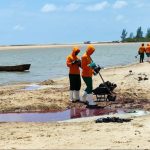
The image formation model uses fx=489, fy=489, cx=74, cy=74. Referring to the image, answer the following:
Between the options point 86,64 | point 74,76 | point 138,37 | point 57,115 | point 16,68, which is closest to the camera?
point 57,115

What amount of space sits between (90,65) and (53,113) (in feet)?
5.90

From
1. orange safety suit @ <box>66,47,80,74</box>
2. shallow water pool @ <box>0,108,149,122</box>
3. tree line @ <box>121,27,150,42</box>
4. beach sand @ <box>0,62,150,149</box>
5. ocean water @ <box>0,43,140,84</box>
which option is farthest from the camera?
tree line @ <box>121,27,150,42</box>

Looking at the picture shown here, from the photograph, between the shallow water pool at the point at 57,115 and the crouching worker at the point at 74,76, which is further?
the crouching worker at the point at 74,76

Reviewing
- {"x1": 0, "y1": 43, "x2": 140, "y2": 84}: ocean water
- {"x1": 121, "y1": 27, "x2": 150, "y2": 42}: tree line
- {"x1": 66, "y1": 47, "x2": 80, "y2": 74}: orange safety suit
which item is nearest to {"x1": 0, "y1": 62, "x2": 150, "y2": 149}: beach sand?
{"x1": 66, "y1": 47, "x2": 80, "y2": 74}: orange safety suit

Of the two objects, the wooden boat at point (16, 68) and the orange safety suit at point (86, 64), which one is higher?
the wooden boat at point (16, 68)

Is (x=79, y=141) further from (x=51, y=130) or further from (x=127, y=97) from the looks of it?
(x=127, y=97)

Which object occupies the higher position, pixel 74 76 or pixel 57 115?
pixel 74 76

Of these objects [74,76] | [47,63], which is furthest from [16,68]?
[74,76]

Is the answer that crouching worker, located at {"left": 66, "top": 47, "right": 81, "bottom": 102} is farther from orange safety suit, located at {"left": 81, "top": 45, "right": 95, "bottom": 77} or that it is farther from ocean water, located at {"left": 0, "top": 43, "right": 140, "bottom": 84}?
ocean water, located at {"left": 0, "top": 43, "right": 140, "bottom": 84}

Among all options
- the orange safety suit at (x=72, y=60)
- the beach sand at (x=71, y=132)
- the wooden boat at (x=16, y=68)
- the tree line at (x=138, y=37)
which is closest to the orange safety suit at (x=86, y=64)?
the orange safety suit at (x=72, y=60)

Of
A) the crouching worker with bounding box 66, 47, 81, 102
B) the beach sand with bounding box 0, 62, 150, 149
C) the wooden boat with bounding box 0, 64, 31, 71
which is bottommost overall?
the beach sand with bounding box 0, 62, 150, 149

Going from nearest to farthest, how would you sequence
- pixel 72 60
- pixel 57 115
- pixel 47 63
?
1. pixel 57 115
2. pixel 72 60
3. pixel 47 63

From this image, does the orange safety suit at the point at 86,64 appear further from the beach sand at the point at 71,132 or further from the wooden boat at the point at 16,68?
the wooden boat at the point at 16,68

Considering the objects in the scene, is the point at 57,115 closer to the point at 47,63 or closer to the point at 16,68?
the point at 16,68
